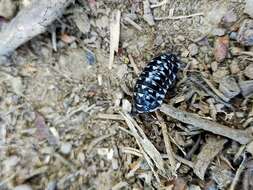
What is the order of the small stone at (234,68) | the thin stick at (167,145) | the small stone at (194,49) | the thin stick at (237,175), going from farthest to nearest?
the small stone at (194,49) < the small stone at (234,68) < the thin stick at (167,145) < the thin stick at (237,175)

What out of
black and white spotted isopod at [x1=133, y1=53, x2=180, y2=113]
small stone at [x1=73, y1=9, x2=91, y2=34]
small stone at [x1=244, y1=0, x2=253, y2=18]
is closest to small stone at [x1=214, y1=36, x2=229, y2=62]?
small stone at [x1=244, y1=0, x2=253, y2=18]

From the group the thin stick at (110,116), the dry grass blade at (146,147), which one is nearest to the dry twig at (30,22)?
the thin stick at (110,116)

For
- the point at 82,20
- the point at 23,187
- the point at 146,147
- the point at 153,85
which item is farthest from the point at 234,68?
the point at 23,187

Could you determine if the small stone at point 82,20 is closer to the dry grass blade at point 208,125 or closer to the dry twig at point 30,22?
the dry twig at point 30,22

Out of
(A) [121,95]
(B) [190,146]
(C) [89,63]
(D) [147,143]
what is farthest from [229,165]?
(C) [89,63]

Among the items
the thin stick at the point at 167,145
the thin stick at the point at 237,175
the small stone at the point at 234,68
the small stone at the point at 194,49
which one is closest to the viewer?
the thin stick at the point at 237,175

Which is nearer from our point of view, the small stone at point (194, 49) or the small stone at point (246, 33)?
the small stone at point (246, 33)

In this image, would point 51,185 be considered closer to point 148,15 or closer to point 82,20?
point 82,20
